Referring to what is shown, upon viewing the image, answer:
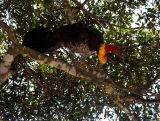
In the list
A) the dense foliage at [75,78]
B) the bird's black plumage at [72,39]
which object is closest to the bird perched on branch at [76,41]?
the bird's black plumage at [72,39]

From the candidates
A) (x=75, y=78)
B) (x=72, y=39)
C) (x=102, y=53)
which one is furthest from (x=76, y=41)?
(x=75, y=78)

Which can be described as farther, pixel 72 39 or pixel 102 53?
pixel 72 39

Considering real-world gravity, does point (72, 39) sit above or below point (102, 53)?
above

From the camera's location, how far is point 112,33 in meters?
7.23

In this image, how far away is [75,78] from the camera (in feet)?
23.4

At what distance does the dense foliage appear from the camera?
6.86 m

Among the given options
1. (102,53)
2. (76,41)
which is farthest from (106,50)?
(76,41)

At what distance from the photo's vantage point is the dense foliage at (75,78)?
270 inches

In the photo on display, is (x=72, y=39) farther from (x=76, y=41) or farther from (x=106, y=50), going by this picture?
(x=106, y=50)

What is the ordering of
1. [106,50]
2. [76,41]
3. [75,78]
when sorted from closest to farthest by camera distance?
[106,50] < [76,41] < [75,78]

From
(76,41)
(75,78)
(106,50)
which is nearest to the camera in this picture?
(106,50)

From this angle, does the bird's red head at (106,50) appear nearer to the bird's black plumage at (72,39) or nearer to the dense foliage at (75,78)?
the bird's black plumage at (72,39)

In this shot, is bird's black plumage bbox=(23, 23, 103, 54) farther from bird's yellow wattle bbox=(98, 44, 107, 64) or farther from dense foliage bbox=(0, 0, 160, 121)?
dense foliage bbox=(0, 0, 160, 121)

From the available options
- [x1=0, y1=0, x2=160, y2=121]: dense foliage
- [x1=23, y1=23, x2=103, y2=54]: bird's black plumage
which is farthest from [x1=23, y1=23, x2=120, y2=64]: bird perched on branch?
[x1=0, y1=0, x2=160, y2=121]: dense foliage
